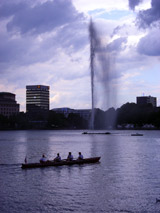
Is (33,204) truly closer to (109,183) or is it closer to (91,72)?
(109,183)

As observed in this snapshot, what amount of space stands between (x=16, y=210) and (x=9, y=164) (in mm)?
25853

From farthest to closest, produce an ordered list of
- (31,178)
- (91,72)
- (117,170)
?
(91,72) → (117,170) → (31,178)

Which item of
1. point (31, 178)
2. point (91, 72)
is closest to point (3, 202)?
point (31, 178)

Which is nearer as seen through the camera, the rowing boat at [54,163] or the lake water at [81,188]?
the lake water at [81,188]

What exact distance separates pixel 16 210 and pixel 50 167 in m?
21.2

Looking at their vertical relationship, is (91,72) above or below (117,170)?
above

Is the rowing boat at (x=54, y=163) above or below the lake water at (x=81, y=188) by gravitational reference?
above

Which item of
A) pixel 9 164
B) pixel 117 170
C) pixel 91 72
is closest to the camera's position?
pixel 117 170

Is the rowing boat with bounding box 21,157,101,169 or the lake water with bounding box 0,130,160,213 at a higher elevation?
the rowing boat with bounding box 21,157,101,169

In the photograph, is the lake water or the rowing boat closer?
the lake water

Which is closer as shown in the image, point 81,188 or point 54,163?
point 81,188

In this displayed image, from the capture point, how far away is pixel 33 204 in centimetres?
3022

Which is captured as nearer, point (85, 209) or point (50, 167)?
point (85, 209)

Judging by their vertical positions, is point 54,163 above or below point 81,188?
above
